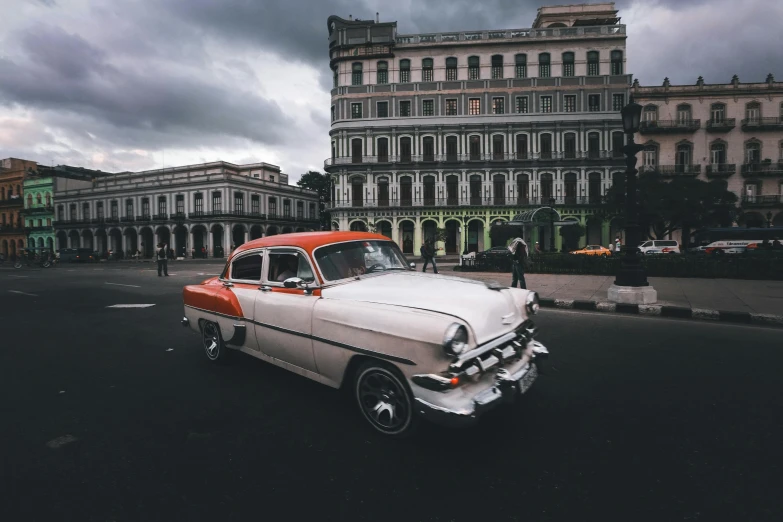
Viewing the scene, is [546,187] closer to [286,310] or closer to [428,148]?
[428,148]

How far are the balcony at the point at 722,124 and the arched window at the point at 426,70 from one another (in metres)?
25.2

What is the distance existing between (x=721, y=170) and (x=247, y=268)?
145 feet

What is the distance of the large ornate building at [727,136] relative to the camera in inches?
1350

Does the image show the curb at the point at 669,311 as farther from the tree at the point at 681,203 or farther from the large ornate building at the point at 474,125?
the large ornate building at the point at 474,125

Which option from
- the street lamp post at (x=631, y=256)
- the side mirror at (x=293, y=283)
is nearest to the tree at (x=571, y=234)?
the street lamp post at (x=631, y=256)

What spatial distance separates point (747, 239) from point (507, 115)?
20.5 metres

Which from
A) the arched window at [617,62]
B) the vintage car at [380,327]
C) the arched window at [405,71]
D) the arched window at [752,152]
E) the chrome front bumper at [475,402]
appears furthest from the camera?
the arched window at [405,71]

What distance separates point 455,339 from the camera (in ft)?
8.16

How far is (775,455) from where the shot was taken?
251 cm

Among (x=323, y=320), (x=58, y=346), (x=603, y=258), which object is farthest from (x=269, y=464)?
(x=603, y=258)

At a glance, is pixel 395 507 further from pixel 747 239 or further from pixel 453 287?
pixel 747 239

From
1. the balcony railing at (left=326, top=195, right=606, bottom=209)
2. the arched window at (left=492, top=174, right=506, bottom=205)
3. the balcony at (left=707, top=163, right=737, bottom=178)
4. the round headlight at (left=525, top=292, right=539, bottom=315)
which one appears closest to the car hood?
the round headlight at (left=525, top=292, right=539, bottom=315)

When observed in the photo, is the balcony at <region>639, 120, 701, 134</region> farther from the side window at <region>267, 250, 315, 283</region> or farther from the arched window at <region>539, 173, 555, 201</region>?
the side window at <region>267, 250, 315, 283</region>

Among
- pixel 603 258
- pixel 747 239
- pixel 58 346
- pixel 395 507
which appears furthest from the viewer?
pixel 747 239
